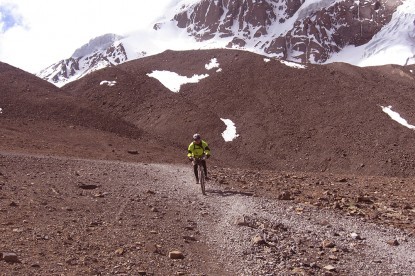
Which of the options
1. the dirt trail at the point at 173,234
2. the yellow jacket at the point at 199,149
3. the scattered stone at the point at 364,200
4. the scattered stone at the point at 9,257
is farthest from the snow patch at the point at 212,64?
the scattered stone at the point at 9,257

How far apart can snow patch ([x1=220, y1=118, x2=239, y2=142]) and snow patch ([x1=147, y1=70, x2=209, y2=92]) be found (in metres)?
12.6

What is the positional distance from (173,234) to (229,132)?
35.1m

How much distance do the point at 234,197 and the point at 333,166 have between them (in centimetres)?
2477

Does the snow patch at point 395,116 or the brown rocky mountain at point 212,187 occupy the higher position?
the snow patch at point 395,116

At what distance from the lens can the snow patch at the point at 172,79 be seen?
58.3m

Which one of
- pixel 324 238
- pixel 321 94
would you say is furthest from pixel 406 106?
pixel 324 238

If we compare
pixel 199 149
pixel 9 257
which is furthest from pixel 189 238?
pixel 199 149

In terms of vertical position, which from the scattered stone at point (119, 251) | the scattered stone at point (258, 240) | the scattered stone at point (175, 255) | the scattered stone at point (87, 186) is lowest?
the scattered stone at point (258, 240)

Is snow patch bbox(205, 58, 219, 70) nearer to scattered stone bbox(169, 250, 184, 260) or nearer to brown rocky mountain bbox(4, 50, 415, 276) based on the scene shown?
brown rocky mountain bbox(4, 50, 415, 276)

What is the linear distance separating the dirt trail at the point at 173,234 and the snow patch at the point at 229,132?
28070mm

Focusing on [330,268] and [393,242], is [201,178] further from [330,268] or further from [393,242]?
[330,268]

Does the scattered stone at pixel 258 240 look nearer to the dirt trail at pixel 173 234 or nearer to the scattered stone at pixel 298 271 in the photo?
the dirt trail at pixel 173 234

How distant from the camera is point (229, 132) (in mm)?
45562

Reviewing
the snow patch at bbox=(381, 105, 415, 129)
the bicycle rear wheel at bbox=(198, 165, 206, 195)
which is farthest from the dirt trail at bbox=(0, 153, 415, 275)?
the snow patch at bbox=(381, 105, 415, 129)
